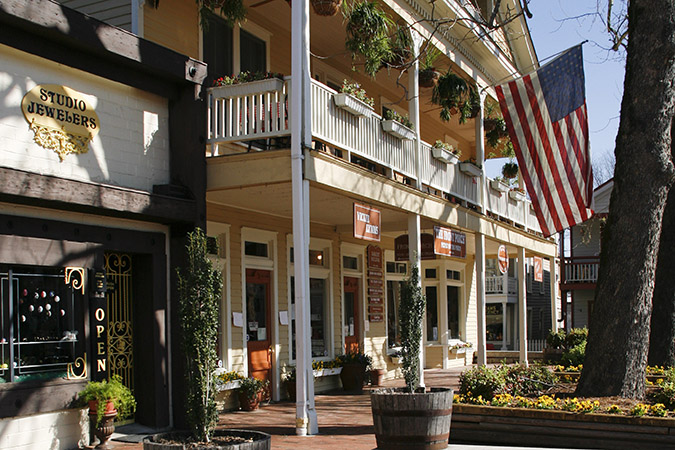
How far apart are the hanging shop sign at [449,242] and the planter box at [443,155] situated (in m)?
1.39

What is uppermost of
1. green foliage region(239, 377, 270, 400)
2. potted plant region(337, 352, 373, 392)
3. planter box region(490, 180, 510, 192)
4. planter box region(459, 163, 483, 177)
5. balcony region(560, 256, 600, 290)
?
planter box region(459, 163, 483, 177)

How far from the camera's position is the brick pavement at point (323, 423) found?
9211 millimetres

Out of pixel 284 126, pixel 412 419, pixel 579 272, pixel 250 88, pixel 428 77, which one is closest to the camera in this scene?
pixel 412 419

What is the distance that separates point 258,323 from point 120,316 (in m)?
4.04

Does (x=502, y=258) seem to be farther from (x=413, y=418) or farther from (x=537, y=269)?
(x=413, y=418)

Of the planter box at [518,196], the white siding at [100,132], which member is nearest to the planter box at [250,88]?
the white siding at [100,132]

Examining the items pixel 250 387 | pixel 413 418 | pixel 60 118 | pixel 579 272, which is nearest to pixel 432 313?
pixel 250 387

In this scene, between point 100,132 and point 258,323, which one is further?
point 258,323

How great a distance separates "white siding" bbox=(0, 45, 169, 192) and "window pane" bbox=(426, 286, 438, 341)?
42.8 ft

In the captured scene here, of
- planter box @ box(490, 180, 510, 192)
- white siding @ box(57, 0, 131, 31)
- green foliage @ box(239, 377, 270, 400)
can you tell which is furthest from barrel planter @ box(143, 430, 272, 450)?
planter box @ box(490, 180, 510, 192)

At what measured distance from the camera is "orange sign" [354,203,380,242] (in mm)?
11523

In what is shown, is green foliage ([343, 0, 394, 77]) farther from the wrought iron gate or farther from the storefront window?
the storefront window

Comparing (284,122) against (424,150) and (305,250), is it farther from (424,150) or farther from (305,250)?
(424,150)

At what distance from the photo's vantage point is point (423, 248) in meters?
16.3
